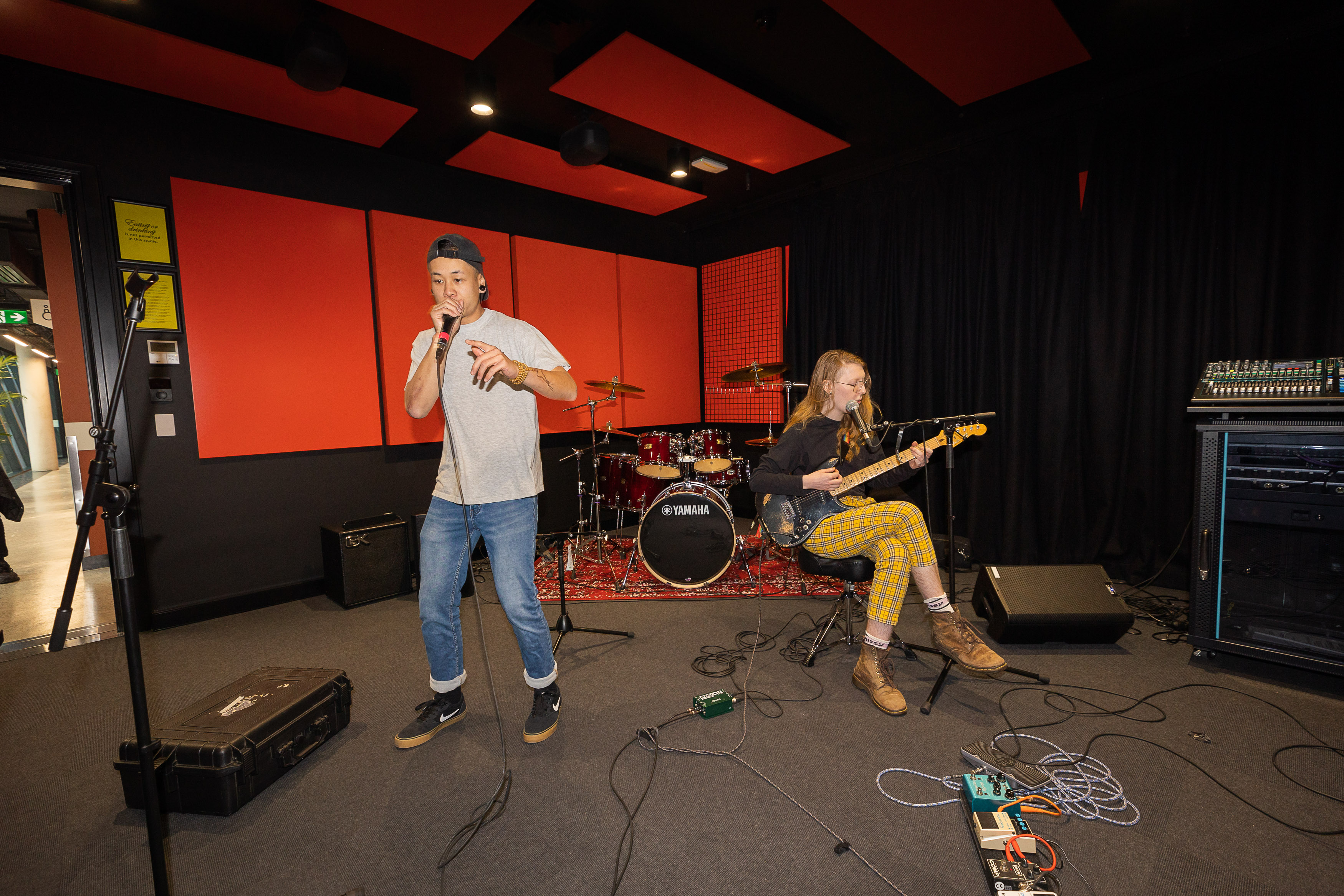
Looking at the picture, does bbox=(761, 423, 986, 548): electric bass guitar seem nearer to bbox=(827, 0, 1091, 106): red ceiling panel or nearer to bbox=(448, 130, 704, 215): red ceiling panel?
bbox=(827, 0, 1091, 106): red ceiling panel

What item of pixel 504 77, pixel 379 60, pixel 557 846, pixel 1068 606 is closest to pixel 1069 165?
pixel 1068 606

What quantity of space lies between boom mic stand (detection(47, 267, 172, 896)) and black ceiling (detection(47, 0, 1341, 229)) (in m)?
2.48

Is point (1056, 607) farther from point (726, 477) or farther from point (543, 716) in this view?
point (543, 716)

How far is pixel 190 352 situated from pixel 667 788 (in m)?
3.66

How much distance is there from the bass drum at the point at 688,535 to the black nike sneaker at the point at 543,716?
4.78 feet

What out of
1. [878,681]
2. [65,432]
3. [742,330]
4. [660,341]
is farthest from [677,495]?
[65,432]

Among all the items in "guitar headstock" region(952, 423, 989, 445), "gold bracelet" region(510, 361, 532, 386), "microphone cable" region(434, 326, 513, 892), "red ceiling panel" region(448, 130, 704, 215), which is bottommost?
"microphone cable" region(434, 326, 513, 892)

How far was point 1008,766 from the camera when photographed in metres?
1.89

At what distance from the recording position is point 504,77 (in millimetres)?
3271

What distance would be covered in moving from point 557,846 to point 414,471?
3274 mm

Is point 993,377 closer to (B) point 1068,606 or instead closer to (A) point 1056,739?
(B) point 1068,606

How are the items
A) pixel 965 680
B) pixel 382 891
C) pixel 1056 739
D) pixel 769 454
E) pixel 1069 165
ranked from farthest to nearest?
pixel 1069 165, pixel 769 454, pixel 965 680, pixel 1056 739, pixel 382 891

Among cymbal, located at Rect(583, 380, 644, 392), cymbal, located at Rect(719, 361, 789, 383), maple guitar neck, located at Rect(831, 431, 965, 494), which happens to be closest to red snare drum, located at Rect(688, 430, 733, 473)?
cymbal, located at Rect(719, 361, 789, 383)

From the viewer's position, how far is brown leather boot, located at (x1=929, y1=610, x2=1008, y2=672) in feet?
7.79
